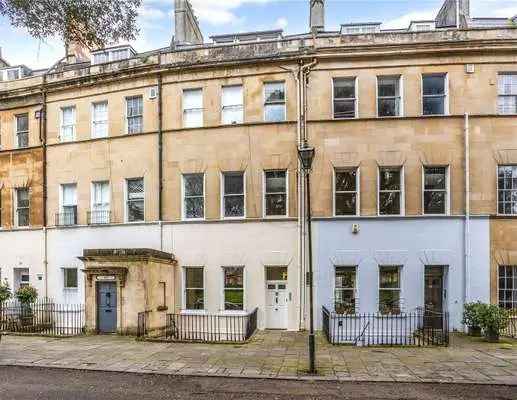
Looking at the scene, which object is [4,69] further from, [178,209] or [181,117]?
[178,209]

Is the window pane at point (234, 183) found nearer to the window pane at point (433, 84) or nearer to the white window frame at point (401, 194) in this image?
the white window frame at point (401, 194)

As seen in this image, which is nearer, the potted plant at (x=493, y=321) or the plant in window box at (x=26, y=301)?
the potted plant at (x=493, y=321)

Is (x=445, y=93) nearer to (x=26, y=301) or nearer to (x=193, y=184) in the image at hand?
(x=193, y=184)

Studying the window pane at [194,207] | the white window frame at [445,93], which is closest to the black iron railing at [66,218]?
the window pane at [194,207]

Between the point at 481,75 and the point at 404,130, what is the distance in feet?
12.1

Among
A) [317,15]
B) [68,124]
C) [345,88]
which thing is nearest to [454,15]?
[317,15]

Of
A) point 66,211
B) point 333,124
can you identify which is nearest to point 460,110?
point 333,124

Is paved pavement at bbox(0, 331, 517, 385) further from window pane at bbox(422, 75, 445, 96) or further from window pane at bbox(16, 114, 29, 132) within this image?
window pane at bbox(16, 114, 29, 132)

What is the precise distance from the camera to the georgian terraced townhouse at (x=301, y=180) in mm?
15578

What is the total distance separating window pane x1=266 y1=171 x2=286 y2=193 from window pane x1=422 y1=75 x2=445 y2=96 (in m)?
6.71

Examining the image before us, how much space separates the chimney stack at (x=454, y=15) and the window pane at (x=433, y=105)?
3691 millimetres

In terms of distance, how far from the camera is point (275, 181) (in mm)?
16781

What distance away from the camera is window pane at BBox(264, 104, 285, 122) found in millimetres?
16938

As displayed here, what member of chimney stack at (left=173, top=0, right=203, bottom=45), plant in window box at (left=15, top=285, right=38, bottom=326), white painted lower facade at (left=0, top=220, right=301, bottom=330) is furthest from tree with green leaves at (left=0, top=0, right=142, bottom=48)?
plant in window box at (left=15, top=285, right=38, bottom=326)
